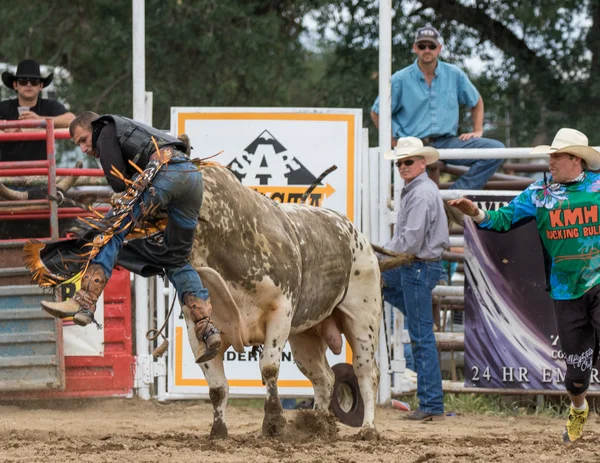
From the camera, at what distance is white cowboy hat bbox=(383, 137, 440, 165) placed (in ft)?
29.3

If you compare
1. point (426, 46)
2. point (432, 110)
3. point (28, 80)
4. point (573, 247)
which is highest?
point (426, 46)

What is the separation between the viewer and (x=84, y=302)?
6426 millimetres

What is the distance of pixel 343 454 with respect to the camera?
6781 millimetres

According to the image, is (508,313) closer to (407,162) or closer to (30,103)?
(407,162)

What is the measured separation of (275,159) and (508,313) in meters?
2.20

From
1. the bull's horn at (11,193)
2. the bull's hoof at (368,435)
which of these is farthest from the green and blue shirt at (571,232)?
the bull's horn at (11,193)

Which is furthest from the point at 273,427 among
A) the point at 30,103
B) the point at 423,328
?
the point at 30,103

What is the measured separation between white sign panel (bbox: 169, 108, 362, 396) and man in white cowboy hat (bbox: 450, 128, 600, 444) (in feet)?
7.00

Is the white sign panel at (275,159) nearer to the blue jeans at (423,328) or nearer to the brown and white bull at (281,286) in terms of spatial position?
the blue jeans at (423,328)

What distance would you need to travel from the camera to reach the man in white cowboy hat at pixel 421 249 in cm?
896

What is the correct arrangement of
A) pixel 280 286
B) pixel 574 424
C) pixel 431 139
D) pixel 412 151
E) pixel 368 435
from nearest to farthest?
pixel 280 286 < pixel 574 424 < pixel 368 435 < pixel 412 151 < pixel 431 139

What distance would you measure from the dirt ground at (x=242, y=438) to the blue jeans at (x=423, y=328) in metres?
0.25

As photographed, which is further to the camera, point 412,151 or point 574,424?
point 412,151

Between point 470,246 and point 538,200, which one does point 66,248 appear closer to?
point 538,200
